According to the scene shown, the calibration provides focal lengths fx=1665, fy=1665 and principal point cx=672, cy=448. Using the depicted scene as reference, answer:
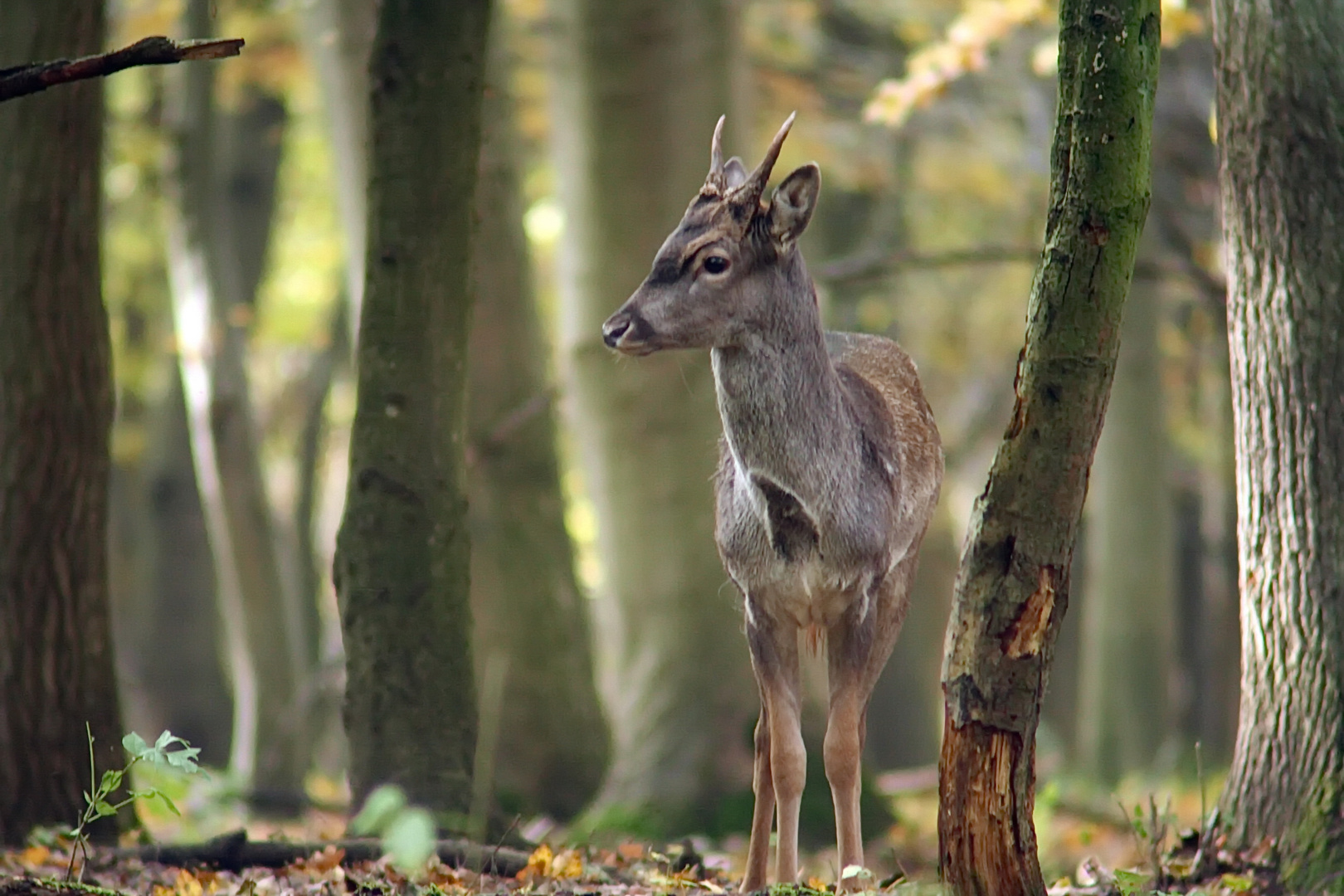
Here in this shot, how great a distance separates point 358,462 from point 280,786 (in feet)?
22.6

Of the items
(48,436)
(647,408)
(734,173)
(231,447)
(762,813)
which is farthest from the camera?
(231,447)

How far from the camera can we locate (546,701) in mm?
10219

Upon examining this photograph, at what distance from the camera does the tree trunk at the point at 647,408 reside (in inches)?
397

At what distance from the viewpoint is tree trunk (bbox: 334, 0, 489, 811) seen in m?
6.75

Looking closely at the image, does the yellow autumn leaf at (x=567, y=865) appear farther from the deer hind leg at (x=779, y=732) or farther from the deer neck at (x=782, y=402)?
the deer neck at (x=782, y=402)

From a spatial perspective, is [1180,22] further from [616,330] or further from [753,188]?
[616,330]

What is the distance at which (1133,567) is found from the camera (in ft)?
53.9

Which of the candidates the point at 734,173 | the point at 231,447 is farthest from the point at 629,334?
the point at 231,447

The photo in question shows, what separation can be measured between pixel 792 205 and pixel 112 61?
2513mm

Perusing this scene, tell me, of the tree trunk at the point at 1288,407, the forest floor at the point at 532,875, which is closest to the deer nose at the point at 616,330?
the forest floor at the point at 532,875

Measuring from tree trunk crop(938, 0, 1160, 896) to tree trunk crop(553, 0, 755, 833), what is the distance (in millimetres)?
4980

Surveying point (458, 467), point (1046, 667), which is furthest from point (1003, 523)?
point (458, 467)

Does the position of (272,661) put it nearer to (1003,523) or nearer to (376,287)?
(376,287)

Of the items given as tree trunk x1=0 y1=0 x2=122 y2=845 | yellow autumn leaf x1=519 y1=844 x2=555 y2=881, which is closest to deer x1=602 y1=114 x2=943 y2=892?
yellow autumn leaf x1=519 y1=844 x2=555 y2=881
